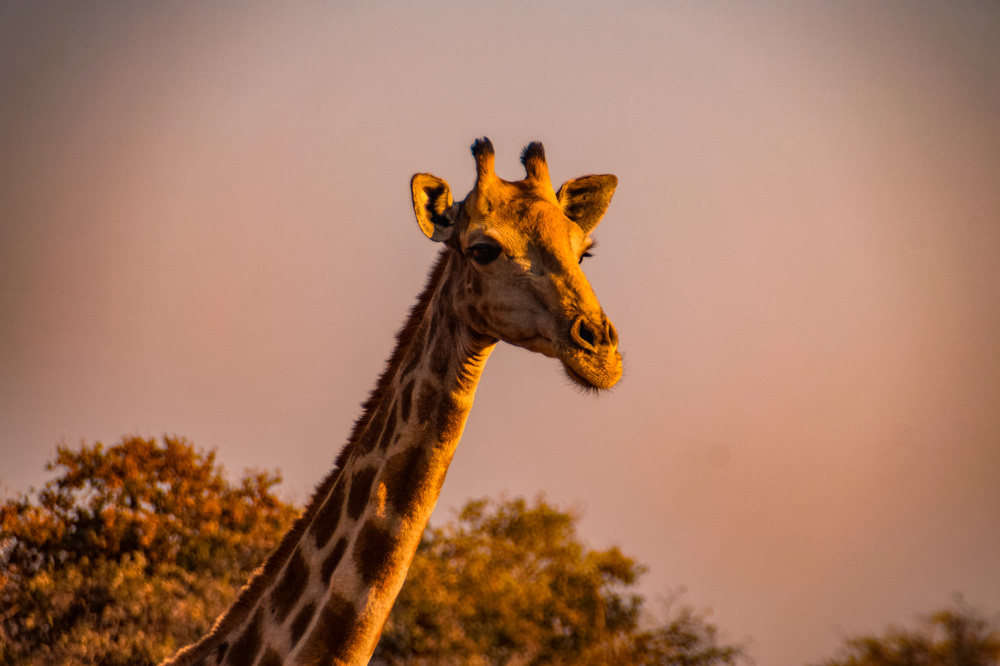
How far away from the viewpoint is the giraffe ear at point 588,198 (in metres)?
6.60

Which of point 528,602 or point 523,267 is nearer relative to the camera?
point 523,267

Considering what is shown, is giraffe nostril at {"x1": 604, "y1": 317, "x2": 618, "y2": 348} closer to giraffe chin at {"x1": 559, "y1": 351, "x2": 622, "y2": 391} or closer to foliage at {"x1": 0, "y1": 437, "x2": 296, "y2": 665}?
giraffe chin at {"x1": 559, "y1": 351, "x2": 622, "y2": 391}

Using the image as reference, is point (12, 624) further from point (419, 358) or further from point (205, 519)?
point (419, 358)

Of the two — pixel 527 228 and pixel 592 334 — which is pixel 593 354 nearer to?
pixel 592 334

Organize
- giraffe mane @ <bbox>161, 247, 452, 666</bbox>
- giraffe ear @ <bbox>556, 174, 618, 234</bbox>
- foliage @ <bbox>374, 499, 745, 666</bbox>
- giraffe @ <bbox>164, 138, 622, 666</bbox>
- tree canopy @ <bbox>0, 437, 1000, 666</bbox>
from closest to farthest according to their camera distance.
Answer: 1. giraffe @ <bbox>164, 138, 622, 666</bbox>
2. giraffe mane @ <bbox>161, 247, 452, 666</bbox>
3. giraffe ear @ <bbox>556, 174, 618, 234</bbox>
4. tree canopy @ <bbox>0, 437, 1000, 666</bbox>
5. foliage @ <bbox>374, 499, 745, 666</bbox>

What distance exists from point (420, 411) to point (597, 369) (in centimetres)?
121

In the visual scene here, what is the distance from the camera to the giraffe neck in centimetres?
488

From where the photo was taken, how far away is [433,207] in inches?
230

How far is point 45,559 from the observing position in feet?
52.6

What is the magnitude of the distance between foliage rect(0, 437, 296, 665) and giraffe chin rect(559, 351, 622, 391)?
10983mm

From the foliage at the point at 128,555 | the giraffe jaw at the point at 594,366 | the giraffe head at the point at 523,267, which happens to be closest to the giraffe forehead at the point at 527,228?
the giraffe head at the point at 523,267

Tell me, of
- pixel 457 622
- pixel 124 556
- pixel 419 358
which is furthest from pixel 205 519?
pixel 419 358

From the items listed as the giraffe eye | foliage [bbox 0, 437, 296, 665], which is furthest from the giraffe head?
foliage [bbox 0, 437, 296, 665]

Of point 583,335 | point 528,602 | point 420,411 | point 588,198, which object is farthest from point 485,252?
point 528,602
